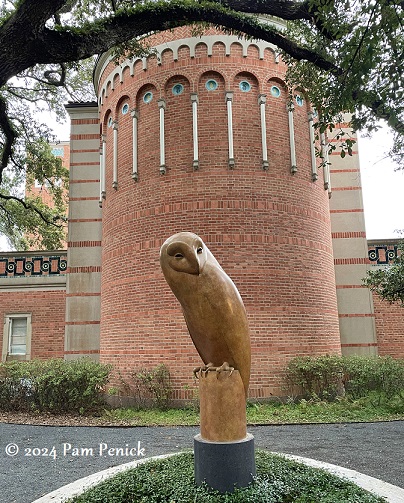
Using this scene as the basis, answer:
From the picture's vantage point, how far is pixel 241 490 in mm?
4324

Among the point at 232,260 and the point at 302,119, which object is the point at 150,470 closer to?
the point at 232,260

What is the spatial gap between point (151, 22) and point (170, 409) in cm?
803

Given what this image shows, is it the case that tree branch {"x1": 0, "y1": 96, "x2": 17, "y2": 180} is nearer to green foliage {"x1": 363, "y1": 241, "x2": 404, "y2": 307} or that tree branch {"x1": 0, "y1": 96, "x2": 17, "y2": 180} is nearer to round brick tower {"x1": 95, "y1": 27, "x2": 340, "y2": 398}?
round brick tower {"x1": 95, "y1": 27, "x2": 340, "y2": 398}

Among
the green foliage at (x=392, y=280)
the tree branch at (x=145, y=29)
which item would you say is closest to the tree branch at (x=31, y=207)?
the tree branch at (x=145, y=29)

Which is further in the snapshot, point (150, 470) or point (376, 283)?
point (376, 283)

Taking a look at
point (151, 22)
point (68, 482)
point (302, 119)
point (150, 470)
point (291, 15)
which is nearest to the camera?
point (150, 470)

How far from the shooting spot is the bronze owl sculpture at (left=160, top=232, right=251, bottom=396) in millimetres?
4602

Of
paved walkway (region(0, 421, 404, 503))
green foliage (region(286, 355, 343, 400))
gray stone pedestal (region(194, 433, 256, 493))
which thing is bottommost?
paved walkway (region(0, 421, 404, 503))

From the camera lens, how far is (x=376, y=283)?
10.9 metres

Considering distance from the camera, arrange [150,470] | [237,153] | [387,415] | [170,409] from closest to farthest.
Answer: [150,470] → [387,415] → [170,409] → [237,153]

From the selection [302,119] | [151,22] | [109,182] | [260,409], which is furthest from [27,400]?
[302,119]

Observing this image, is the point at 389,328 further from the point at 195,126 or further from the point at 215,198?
the point at 195,126

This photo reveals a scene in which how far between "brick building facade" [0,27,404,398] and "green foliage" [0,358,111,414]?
102 cm

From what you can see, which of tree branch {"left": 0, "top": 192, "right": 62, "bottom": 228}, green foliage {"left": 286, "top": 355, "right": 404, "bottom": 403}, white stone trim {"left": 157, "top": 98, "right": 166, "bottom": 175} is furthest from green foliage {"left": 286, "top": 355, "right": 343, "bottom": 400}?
tree branch {"left": 0, "top": 192, "right": 62, "bottom": 228}
